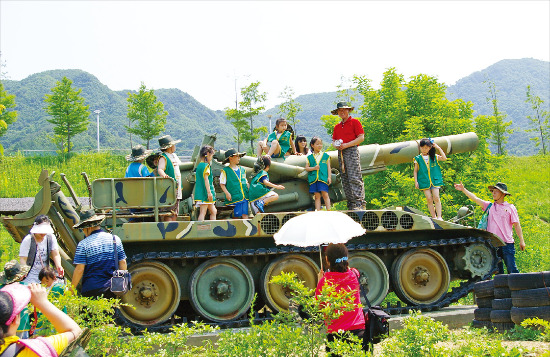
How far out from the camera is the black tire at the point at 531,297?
8.25m

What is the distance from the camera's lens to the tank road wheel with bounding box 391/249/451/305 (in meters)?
11.6

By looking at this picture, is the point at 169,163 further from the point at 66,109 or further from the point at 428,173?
the point at 66,109

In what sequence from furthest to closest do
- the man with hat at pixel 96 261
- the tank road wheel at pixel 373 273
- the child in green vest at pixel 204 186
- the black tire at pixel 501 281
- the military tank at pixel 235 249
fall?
the tank road wheel at pixel 373 273, the child in green vest at pixel 204 186, the military tank at pixel 235 249, the black tire at pixel 501 281, the man with hat at pixel 96 261

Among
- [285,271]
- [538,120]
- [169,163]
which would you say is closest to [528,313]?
[285,271]

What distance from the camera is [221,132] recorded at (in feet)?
612

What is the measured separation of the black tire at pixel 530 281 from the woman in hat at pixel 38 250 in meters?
6.43

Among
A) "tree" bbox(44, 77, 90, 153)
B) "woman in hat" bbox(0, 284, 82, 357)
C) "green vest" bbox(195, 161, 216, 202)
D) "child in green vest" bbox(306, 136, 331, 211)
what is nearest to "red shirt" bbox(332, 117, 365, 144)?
"child in green vest" bbox(306, 136, 331, 211)

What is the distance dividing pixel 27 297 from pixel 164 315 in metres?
6.80

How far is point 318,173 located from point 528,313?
188 inches

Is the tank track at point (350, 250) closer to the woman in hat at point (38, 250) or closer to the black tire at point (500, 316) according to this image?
the woman in hat at point (38, 250)

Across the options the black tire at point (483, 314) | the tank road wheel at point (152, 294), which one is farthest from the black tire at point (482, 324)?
the tank road wheel at point (152, 294)

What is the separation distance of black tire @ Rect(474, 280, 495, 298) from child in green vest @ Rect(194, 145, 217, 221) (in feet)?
15.1

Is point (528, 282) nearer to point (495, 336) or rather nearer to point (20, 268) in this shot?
point (495, 336)

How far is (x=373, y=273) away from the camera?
11562mm
